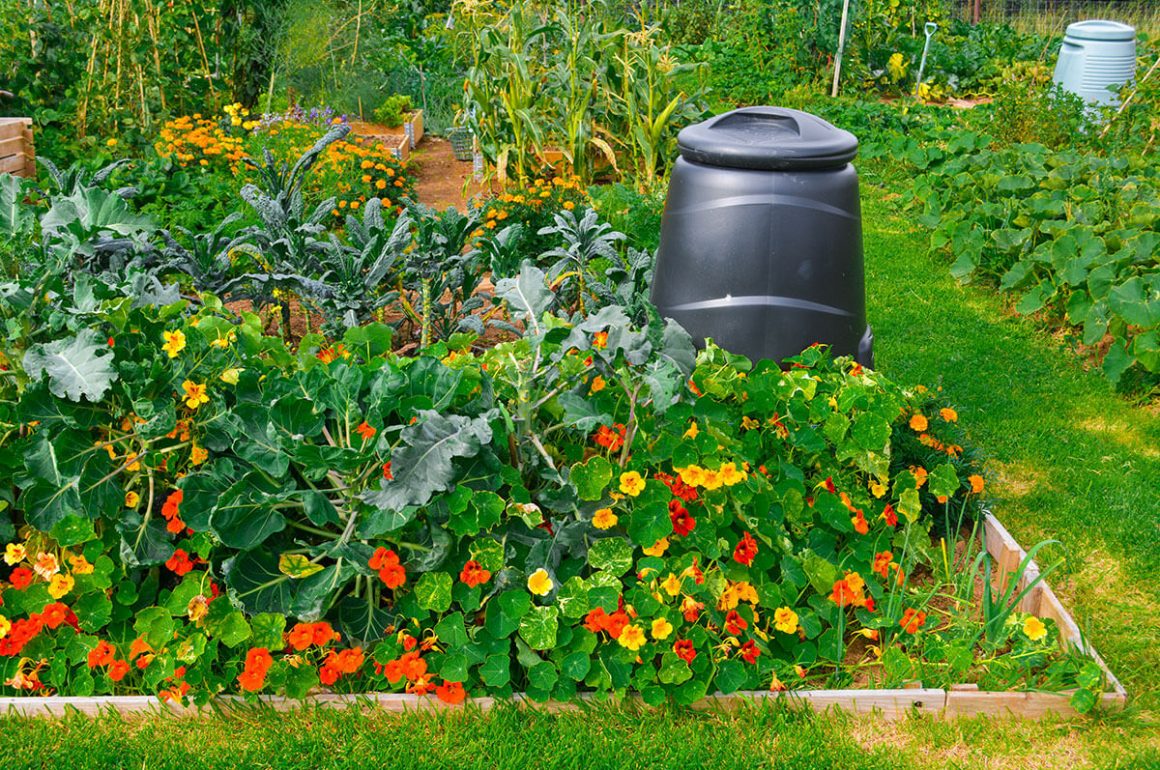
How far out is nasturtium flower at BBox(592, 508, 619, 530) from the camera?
261 cm

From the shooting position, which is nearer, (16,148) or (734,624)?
(734,624)

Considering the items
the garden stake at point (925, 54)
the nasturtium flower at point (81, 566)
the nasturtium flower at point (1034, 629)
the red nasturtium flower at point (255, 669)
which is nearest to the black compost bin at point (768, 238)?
the nasturtium flower at point (1034, 629)

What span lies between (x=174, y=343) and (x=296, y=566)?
2.06ft

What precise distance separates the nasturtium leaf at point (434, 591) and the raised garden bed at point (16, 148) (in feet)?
11.7

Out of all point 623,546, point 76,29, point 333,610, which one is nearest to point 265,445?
point 333,610

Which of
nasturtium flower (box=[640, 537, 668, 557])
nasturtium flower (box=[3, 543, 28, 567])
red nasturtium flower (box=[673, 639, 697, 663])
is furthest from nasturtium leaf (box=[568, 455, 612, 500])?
nasturtium flower (box=[3, 543, 28, 567])

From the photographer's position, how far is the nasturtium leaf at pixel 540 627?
249 cm

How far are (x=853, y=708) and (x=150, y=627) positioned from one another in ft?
5.61

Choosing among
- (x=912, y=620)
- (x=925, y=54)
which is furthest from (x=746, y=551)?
(x=925, y=54)

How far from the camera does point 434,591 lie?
2.57m

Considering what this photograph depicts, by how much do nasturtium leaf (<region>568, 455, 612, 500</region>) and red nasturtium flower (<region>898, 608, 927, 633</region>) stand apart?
862mm

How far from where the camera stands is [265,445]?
2.55 m

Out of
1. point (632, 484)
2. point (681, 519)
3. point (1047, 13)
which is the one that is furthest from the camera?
point (1047, 13)

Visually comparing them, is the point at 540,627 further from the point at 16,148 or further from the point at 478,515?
the point at 16,148
